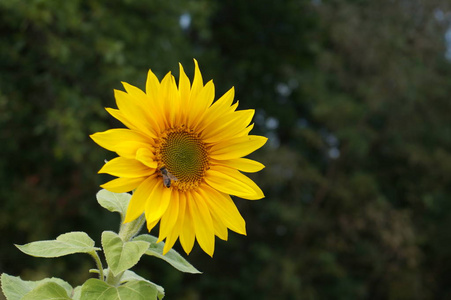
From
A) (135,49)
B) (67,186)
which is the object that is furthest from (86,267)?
(135,49)

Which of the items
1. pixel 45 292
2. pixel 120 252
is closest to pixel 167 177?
pixel 120 252

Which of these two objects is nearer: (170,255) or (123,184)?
(123,184)

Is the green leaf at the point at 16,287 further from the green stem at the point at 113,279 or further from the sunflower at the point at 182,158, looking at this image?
the sunflower at the point at 182,158

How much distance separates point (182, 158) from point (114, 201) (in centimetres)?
15

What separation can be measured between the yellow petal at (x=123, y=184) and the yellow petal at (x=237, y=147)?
15cm

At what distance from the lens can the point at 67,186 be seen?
7000 mm

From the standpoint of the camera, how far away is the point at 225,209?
979mm

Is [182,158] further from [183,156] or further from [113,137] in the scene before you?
[113,137]

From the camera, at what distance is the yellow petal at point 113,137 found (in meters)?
0.91

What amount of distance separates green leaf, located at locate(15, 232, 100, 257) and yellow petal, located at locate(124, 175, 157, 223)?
86 millimetres

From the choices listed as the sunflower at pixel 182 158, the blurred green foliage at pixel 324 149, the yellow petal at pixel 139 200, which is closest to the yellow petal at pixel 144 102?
the sunflower at pixel 182 158

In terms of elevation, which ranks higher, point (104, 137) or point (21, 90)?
point (21, 90)

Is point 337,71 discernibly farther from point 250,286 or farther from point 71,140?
point 71,140

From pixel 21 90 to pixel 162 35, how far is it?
2001 mm
